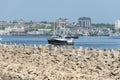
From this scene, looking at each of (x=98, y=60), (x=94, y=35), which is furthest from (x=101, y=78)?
(x=94, y=35)

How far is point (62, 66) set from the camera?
1916cm

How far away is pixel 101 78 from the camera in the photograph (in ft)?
53.0

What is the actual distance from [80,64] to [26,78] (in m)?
2.74

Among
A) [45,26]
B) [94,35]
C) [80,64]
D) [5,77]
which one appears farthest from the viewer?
[45,26]

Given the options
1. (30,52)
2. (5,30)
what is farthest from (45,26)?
(30,52)

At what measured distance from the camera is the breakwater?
16.5 meters

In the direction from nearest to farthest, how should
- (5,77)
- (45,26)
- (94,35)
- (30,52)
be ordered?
(5,77), (30,52), (94,35), (45,26)

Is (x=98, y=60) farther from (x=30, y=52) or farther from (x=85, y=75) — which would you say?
(x=30, y=52)

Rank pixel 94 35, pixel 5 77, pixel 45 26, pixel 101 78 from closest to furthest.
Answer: pixel 101 78 < pixel 5 77 < pixel 94 35 < pixel 45 26

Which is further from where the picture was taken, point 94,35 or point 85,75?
point 94,35

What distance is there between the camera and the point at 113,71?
16.7 meters

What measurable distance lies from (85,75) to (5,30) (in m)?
163

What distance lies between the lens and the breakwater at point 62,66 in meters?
16.5

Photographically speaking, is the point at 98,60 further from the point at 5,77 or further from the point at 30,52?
the point at 30,52
